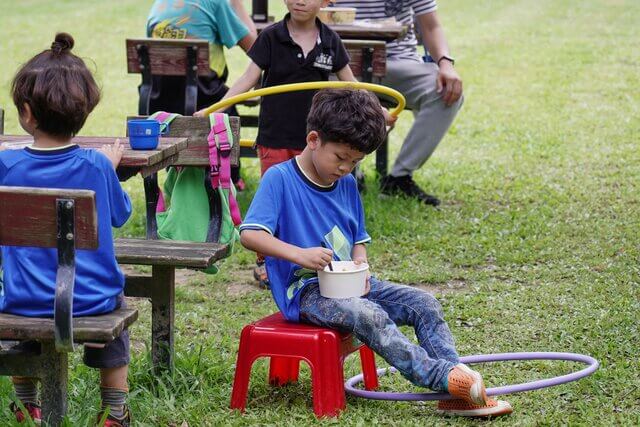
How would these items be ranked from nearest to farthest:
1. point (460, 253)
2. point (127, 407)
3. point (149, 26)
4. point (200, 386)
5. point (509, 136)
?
point (127, 407) < point (200, 386) < point (460, 253) < point (149, 26) < point (509, 136)

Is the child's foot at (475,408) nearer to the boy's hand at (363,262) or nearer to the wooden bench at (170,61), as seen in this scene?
the boy's hand at (363,262)

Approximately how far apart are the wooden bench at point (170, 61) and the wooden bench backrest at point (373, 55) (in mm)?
856

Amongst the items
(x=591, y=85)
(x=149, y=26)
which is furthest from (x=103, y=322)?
(x=591, y=85)

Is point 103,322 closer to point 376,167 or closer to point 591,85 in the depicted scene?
point 376,167

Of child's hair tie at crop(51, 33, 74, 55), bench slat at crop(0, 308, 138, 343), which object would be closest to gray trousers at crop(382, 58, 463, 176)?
child's hair tie at crop(51, 33, 74, 55)

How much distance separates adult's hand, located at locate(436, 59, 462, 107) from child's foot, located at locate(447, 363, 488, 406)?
367 cm

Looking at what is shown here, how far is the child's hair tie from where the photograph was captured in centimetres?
348

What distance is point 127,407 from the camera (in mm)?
3729

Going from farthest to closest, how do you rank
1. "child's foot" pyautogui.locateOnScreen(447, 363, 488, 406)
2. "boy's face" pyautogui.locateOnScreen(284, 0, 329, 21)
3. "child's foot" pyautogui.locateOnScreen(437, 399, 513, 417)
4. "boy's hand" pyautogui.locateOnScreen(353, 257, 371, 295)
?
"boy's face" pyautogui.locateOnScreen(284, 0, 329, 21) < "boy's hand" pyautogui.locateOnScreen(353, 257, 371, 295) < "child's foot" pyautogui.locateOnScreen(437, 399, 513, 417) < "child's foot" pyautogui.locateOnScreen(447, 363, 488, 406)

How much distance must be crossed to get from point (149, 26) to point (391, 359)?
150 inches

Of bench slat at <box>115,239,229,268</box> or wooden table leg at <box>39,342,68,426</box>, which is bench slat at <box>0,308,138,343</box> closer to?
wooden table leg at <box>39,342,68,426</box>

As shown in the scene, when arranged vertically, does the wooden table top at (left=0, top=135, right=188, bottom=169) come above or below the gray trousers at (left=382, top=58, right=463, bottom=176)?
above

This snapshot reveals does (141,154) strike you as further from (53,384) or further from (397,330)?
(397,330)

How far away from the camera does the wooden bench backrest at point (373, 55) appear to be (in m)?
6.60
